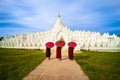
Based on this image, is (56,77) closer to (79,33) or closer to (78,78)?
(78,78)

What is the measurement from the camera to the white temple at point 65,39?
3011 centimetres

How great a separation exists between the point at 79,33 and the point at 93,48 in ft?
14.2

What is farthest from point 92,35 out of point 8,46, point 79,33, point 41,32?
point 8,46

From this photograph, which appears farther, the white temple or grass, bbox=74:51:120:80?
the white temple

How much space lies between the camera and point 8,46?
111 ft

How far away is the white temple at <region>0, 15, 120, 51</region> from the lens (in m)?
30.1

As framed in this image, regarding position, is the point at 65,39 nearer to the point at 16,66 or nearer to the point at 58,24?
the point at 58,24

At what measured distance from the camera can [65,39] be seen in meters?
29.8

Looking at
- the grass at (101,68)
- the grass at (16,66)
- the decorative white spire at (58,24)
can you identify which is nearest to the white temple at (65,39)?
the decorative white spire at (58,24)

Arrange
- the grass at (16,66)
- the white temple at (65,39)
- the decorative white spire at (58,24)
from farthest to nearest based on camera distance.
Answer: the decorative white spire at (58,24)
the white temple at (65,39)
the grass at (16,66)

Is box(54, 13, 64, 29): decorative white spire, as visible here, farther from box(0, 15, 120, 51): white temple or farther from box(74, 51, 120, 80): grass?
box(74, 51, 120, 80): grass

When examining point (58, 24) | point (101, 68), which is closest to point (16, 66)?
point (101, 68)

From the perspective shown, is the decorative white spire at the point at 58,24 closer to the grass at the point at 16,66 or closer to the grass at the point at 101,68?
the grass at the point at 16,66

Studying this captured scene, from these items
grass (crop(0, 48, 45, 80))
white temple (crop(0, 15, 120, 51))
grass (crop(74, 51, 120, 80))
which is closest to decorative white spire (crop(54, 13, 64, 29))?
white temple (crop(0, 15, 120, 51))
